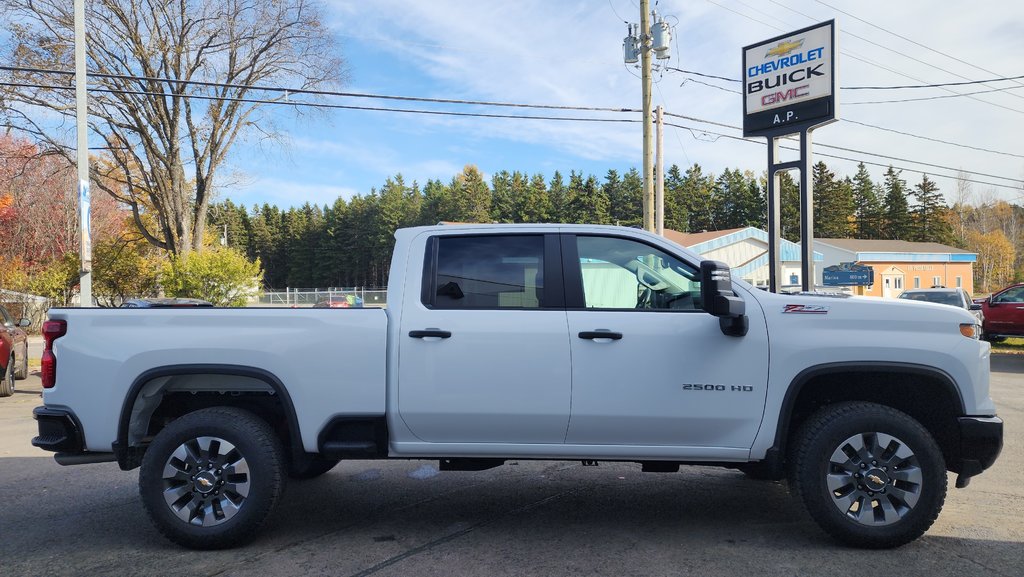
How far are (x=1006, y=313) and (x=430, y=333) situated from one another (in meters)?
18.2

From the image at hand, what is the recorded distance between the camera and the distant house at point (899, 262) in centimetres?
5128

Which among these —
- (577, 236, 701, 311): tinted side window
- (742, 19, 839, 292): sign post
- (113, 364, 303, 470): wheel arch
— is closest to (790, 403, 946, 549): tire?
(577, 236, 701, 311): tinted side window

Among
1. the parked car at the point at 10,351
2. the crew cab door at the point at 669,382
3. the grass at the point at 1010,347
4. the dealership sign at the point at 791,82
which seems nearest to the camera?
the crew cab door at the point at 669,382

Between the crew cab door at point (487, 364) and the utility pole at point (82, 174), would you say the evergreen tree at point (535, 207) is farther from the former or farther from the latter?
the crew cab door at point (487, 364)

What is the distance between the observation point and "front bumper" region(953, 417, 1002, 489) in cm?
412

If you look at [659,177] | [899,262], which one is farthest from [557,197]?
[659,177]

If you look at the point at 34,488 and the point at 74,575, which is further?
the point at 34,488

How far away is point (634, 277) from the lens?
14.8 feet

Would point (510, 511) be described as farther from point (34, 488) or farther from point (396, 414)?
point (34, 488)

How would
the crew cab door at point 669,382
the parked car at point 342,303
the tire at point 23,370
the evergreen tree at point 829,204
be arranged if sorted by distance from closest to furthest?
the crew cab door at point 669,382, the parked car at point 342,303, the tire at point 23,370, the evergreen tree at point 829,204

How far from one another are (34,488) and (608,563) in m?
4.88

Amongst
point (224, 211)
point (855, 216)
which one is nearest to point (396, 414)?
point (855, 216)

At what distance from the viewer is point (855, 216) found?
91125 millimetres

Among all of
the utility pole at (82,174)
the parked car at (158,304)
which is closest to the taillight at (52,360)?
the parked car at (158,304)
